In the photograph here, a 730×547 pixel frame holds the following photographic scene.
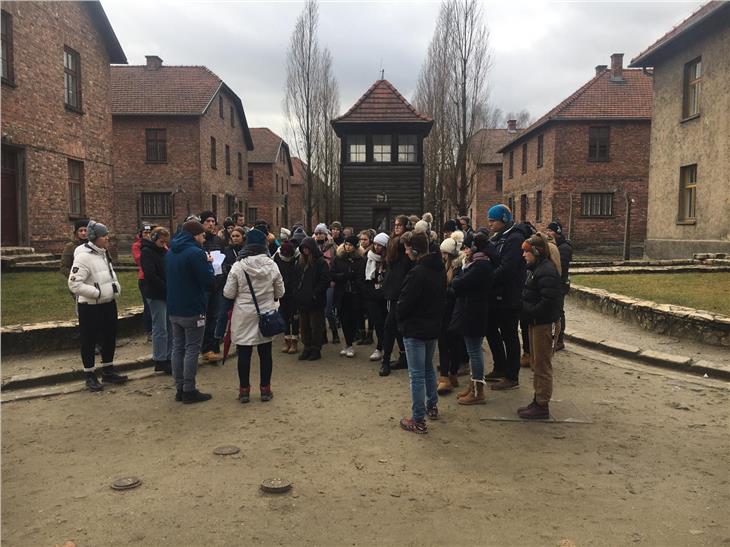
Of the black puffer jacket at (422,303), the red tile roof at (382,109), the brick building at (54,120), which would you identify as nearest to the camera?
the black puffer jacket at (422,303)

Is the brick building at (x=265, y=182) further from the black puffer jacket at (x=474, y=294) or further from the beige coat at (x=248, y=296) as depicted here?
the black puffer jacket at (x=474, y=294)

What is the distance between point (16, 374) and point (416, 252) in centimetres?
540

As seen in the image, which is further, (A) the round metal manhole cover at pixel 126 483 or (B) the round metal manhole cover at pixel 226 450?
(B) the round metal manhole cover at pixel 226 450

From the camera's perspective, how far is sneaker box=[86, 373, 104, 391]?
6.47 metres

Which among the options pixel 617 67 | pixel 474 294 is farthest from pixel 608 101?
pixel 474 294

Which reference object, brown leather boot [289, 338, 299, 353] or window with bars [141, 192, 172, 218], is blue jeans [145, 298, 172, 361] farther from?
window with bars [141, 192, 172, 218]

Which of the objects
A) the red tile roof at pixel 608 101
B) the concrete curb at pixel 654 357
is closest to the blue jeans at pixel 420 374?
the concrete curb at pixel 654 357

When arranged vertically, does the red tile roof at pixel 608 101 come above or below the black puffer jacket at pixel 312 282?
above

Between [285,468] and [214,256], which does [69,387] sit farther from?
[285,468]

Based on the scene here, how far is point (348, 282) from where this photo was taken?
852 cm

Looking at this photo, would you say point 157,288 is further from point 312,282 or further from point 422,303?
point 422,303

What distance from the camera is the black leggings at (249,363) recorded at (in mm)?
5996

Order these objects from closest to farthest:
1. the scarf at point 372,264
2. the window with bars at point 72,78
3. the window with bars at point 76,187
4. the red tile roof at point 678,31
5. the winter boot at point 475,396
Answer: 1. the winter boot at point 475,396
2. the scarf at point 372,264
3. the red tile roof at point 678,31
4. the window with bars at point 72,78
5. the window with bars at point 76,187

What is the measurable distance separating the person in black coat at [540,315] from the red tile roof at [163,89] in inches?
1153
